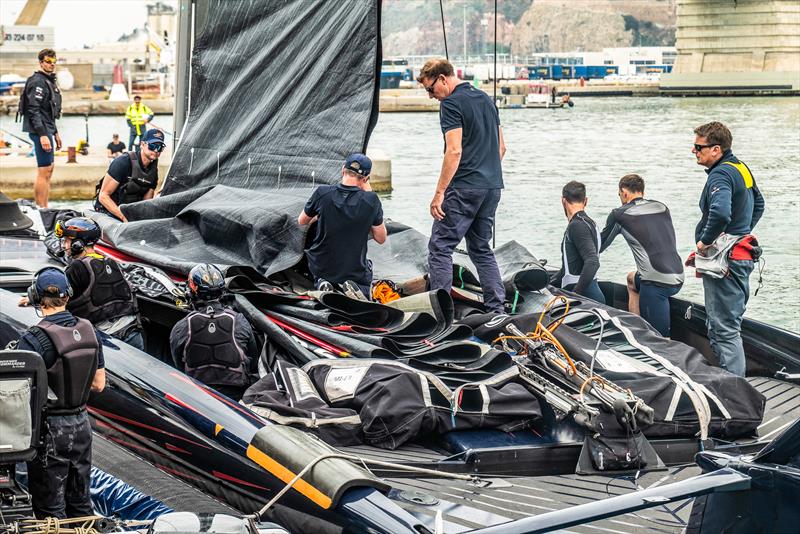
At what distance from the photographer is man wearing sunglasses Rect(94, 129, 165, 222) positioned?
27.9 feet

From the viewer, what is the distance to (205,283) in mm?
5809

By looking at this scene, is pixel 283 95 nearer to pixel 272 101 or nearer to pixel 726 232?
pixel 272 101

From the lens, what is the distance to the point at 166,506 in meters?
5.29

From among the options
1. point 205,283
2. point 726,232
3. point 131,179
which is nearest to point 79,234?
point 205,283

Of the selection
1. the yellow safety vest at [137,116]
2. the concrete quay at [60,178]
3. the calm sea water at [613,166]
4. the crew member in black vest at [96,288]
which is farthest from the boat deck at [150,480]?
the yellow safety vest at [137,116]

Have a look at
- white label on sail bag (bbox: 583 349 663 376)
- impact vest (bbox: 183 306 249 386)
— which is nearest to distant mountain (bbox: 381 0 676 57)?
white label on sail bag (bbox: 583 349 663 376)

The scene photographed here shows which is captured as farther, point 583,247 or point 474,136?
point 583,247

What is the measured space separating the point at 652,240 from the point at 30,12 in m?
92.6

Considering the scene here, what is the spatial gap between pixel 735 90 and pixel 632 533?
252 feet

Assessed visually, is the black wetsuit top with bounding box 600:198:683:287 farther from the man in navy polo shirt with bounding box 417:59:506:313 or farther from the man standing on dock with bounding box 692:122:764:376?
the man in navy polo shirt with bounding box 417:59:506:313

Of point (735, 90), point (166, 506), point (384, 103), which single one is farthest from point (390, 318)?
point (735, 90)

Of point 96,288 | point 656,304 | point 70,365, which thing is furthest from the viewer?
point 656,304

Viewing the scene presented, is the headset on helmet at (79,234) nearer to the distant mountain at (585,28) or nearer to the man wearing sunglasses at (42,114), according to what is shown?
the man wearing sunglasses at (42,114)

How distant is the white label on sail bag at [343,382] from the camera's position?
5.36 meters
